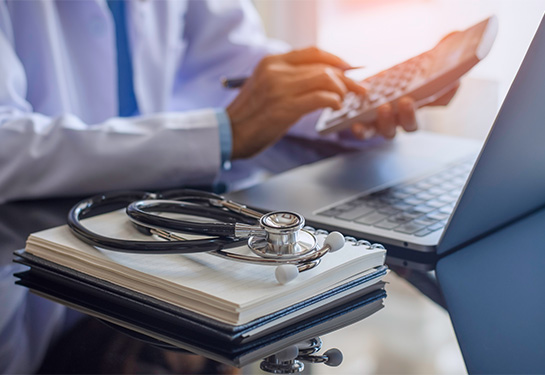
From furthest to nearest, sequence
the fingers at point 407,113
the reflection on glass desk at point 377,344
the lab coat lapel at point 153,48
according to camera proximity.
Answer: the lab coat lapel at point 153,48
the fingers at point 407,113
the reflection on glass desk at point 377,344

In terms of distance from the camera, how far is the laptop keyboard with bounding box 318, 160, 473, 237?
1.88ft

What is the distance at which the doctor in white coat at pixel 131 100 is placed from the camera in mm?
777

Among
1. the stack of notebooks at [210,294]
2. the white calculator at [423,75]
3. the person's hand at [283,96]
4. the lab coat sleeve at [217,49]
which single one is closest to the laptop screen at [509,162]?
the stack of notebooks at [210,294]

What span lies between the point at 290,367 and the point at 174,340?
0.07 m

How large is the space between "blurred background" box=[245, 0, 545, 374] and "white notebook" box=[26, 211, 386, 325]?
1.3 inches

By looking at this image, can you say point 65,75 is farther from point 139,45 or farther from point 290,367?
point 290,367

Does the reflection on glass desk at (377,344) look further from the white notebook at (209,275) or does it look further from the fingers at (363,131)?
the fingers at (363,131)

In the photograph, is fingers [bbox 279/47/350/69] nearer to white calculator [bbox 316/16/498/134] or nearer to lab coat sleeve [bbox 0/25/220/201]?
white calculator [bbox 316/16/498/134]

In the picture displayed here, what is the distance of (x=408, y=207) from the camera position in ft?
2.06

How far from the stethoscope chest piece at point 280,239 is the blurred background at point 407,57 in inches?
2.2

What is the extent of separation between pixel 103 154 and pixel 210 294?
0.48 metres

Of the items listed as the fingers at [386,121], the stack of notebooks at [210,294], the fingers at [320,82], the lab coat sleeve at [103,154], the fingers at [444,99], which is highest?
the fingers at [444,99]

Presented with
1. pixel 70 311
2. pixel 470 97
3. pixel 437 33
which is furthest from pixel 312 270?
pixel 437 33

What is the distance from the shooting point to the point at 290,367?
14.0 inches
